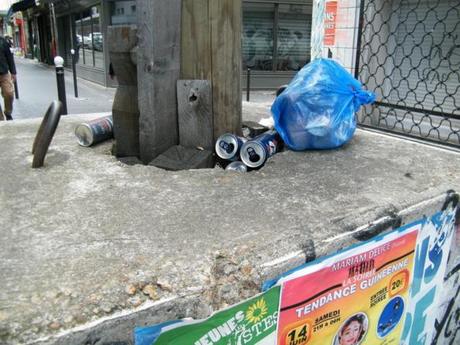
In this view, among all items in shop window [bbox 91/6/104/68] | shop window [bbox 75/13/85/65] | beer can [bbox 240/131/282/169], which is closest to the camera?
beer can [bbox 240/131/282/169]

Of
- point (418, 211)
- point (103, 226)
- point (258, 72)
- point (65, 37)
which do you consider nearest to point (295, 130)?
point (418, 211)

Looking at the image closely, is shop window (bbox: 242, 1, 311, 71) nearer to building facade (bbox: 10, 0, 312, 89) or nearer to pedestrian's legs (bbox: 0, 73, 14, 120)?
building facade (bbox: 10, 0, 312, 89)

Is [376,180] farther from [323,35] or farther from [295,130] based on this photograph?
[323,35]

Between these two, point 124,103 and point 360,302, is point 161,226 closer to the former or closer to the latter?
point 360,302

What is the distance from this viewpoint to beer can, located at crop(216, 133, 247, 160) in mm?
2740

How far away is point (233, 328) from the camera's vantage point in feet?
4.71

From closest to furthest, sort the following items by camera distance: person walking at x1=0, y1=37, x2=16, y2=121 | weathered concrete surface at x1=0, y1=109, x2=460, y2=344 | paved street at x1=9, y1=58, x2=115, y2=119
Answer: weathered concrete surface at x1=0, y1=109, x2=460, y2=344 → person walking at x1=0, y1=37, x2=16, y2=121 → paved street at x1=9, y1=58, x2=115, y2=119

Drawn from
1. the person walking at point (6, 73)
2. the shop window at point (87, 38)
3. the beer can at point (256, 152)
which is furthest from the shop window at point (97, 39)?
the beer can at point (256, 152)

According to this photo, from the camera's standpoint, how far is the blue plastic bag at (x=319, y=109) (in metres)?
2.78

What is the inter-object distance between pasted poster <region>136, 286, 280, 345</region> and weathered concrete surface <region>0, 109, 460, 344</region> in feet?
0.12

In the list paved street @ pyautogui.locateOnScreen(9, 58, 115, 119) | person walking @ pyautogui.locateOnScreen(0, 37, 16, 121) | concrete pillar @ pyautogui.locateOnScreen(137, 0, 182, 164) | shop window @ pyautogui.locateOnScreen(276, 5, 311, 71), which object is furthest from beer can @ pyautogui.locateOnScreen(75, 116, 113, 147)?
shop window @ pyautogui.locateOnScreen(276, 5, 311, 71)

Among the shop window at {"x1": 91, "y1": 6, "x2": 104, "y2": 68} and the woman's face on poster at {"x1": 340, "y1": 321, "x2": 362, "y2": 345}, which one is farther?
the shop window at {"x1": 91, "y1": 6, "x2": 104, "y2": 68}

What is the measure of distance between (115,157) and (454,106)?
264cm

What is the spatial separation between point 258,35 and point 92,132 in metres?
12.2
